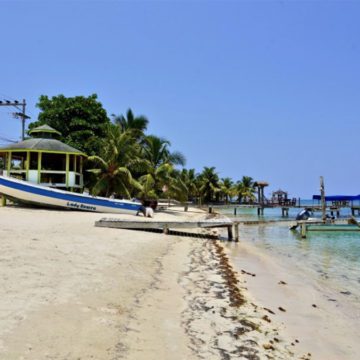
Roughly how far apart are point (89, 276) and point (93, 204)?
1516 cm

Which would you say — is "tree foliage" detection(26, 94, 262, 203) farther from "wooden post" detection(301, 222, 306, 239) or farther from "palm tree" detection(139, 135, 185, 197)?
"wooden post" detection(301, 222, 306, 239)

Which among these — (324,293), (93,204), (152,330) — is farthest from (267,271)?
(93,204)

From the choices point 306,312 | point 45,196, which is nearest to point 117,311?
point 306,312

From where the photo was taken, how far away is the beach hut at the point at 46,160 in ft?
72.5

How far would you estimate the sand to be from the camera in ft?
12.1

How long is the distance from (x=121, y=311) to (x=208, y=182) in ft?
211

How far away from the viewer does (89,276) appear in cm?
634

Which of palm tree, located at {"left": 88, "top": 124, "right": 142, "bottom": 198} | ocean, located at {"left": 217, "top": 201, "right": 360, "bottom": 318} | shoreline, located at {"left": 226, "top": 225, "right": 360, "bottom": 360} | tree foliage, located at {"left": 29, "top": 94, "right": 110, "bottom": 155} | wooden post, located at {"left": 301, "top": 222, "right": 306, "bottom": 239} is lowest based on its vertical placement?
ocean, located at {"left": 217, "top": 201, "right": 360, "bottom": 318}

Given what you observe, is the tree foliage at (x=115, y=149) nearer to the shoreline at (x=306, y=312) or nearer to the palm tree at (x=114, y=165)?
the palm tree at (x=114, y=165)

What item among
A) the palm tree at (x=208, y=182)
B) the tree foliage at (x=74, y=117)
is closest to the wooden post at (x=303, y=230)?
the tree foliage at (x=74, y=117)

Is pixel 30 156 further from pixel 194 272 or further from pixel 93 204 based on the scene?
pixel 194 272

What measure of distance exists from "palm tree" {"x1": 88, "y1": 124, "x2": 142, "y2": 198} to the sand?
57.3ft

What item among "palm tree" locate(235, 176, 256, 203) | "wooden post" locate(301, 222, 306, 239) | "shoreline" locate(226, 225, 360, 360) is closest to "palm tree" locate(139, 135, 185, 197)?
"wooden post" locate(301, 222, 306, 239)

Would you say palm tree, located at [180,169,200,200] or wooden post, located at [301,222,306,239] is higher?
palm tree, located at [180,169,200,200]
